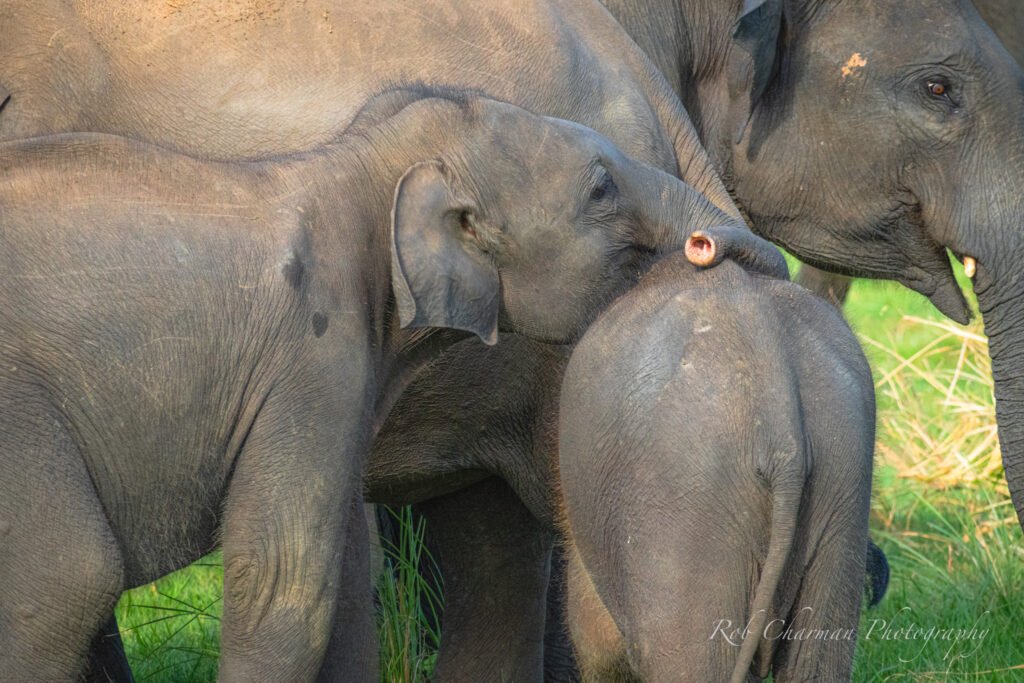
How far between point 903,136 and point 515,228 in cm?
163

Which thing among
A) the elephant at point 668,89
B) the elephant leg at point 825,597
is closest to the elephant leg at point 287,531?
the elephant at point 668,89

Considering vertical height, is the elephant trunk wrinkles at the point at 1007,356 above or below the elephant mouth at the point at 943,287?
below

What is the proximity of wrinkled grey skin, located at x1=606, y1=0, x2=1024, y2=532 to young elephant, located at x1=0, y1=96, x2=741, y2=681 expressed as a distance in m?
1.27

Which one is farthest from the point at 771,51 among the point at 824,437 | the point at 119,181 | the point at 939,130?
the point at 119,181

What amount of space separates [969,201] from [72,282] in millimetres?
2316

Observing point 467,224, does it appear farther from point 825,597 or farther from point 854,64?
point 854,64

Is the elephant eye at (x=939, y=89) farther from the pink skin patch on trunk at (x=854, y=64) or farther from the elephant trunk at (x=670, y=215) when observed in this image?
the elephant trunk at (x=670, y=215)

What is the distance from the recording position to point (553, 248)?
10.2 feet

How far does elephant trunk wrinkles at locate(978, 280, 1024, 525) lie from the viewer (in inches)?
168

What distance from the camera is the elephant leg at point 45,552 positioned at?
110 inches

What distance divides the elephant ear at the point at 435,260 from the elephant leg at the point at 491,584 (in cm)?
98

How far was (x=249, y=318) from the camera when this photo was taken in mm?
2963

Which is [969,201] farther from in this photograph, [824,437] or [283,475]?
[283,475]

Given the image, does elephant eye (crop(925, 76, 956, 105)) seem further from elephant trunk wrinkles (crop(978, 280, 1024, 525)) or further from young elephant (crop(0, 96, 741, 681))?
young elephant (crop(0, 96, 741, 681))
